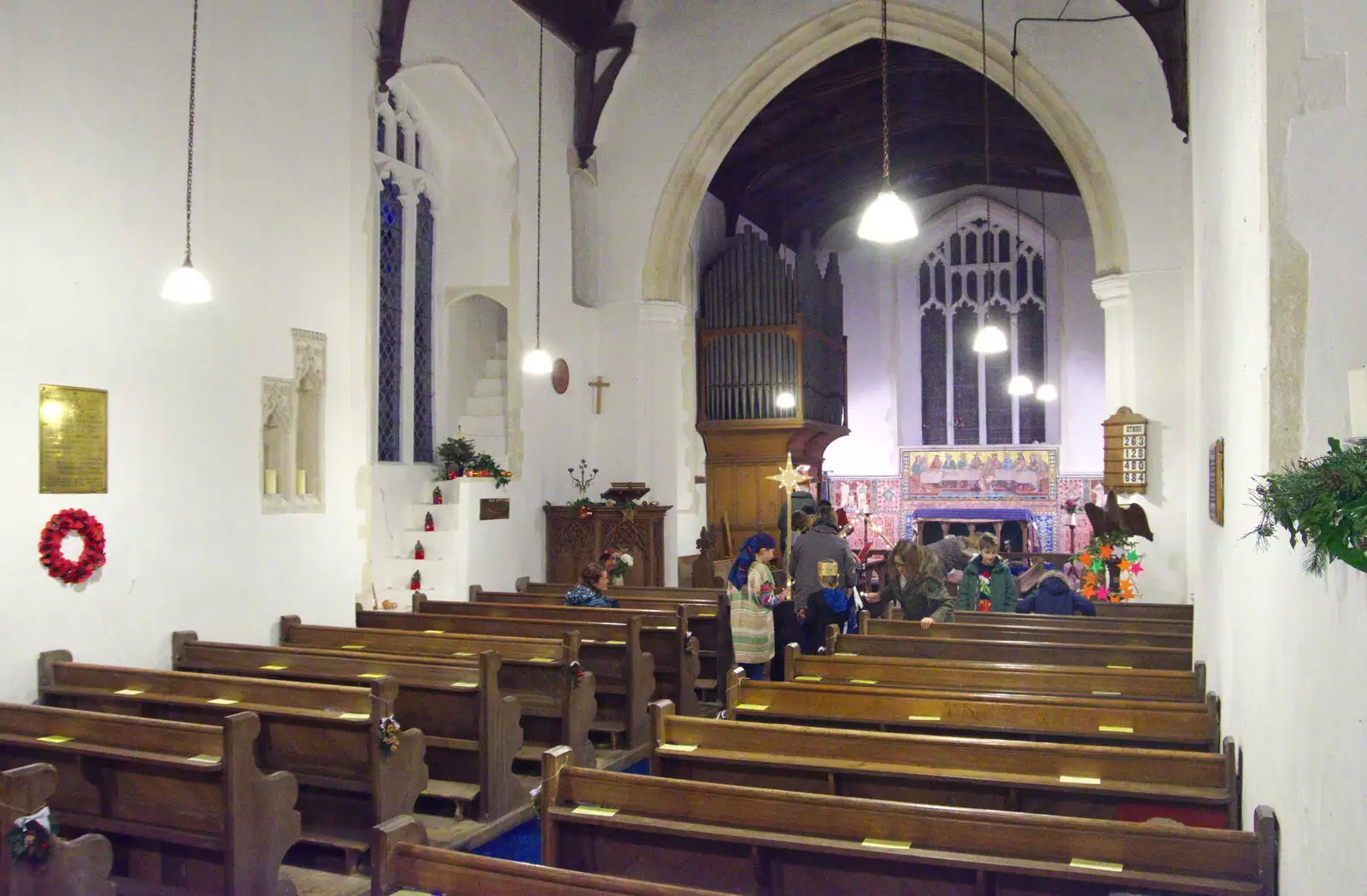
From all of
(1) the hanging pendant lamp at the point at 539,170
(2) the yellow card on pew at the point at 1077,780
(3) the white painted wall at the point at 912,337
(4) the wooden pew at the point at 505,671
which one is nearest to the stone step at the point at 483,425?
(1) the hanging pendant lamp at the point at 539,170

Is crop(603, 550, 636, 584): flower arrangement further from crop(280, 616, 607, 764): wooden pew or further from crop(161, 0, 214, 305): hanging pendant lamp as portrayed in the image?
crop(161, 0, 214, 305): hanging pendant lamp

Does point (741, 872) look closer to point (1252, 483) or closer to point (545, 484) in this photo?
point (1252, 483)

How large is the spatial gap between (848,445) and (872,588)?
508 centimetres

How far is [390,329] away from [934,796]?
21.7ft

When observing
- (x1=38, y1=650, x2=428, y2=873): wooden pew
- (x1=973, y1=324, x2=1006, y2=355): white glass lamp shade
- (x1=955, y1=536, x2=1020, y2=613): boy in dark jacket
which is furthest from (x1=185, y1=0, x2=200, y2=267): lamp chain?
(x1=973, y1=324, x2=1006, y2=355): white glass lamp shade

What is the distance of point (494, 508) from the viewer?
8672 millimetres

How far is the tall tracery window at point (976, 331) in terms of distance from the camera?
16.7 meters

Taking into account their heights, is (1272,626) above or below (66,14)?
below

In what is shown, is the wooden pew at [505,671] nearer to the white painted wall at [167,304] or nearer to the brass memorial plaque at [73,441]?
the white painted wall at [167,304]

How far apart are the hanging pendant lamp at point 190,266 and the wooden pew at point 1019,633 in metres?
3.50

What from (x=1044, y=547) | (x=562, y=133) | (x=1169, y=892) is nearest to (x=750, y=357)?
(x=562, y=133)

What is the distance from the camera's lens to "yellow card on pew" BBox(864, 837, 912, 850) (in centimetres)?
255

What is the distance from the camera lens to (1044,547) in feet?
52.1

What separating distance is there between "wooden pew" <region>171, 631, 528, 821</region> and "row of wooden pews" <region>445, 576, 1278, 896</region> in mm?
1108
